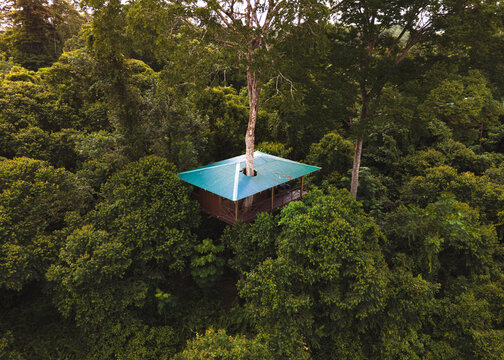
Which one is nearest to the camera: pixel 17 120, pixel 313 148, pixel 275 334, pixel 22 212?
pixel 275 334

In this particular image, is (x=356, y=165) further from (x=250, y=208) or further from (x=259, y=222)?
(x=259, y=222)

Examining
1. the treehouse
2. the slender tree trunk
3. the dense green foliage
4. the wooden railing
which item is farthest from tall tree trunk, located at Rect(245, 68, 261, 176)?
the slender tree trunk

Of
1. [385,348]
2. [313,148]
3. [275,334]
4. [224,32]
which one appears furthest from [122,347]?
[313,148]

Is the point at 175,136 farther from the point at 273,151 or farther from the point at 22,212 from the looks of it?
the point at 22,212

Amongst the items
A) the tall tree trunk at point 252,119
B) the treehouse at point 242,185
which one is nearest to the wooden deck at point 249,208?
the treehouse at point 242,185

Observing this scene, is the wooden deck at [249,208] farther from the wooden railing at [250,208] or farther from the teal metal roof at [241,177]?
the teal metal roof at [241,177]

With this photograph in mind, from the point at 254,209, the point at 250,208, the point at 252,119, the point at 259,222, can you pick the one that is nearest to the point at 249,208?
the point at 250,208

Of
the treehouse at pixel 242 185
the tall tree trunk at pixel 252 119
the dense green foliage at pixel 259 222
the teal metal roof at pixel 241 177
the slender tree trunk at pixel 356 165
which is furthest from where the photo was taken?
the slender tree trunk at pixel 356 165
